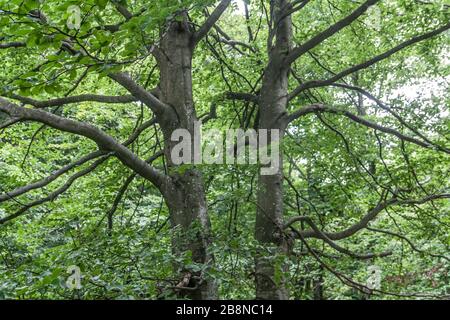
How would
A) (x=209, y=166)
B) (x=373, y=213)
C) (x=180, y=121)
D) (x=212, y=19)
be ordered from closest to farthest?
(x=209, y=166)
(x=212, y=19)
(x=180, y=121)
(x=373, y=213)

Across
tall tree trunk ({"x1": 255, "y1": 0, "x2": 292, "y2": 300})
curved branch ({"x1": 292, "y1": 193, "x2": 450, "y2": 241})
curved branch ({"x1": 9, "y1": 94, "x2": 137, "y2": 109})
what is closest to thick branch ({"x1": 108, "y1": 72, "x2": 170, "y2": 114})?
curved branch ({"x1": 9, "y1": 94, "x2": 137, "y2": 109})

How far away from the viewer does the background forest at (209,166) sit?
9.48 ft

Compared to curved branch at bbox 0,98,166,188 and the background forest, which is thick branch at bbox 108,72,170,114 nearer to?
the background forest

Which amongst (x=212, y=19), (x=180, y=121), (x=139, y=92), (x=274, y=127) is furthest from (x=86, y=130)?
(x=274, y=127)

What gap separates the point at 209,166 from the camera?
438 centimetres

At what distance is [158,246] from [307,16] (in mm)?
5931

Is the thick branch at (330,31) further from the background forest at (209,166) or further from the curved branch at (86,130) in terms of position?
the curved branch at (86,130)

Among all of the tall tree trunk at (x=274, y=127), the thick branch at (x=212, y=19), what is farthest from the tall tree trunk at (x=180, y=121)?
the tall tree trunk at (x=274, y=127)

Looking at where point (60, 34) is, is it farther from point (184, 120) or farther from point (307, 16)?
point (307, 16)

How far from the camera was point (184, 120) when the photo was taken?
184 inches

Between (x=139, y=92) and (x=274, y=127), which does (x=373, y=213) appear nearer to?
(x=274, y=127)

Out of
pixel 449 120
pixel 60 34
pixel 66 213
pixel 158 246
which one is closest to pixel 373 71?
pixel 449 120

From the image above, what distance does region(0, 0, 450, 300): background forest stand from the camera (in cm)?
289

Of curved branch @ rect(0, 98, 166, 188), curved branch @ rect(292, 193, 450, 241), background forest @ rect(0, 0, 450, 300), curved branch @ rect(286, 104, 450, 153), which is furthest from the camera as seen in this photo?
curved branch @ rect(286, 104, 450, 153)
